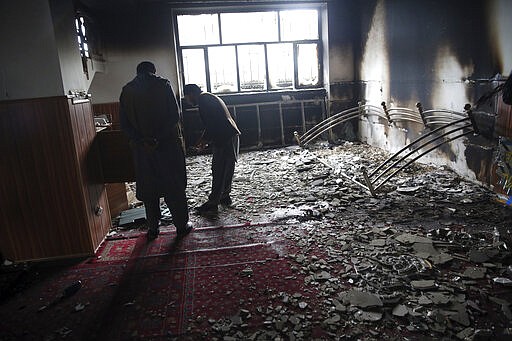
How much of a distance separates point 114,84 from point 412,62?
6.29 meters

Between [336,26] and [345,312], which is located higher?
[336,26]

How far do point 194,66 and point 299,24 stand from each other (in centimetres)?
279

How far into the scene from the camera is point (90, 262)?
3213 millimetres

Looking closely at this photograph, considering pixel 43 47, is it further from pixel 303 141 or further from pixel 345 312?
pixel 303 141

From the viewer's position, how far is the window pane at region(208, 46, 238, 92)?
884cm

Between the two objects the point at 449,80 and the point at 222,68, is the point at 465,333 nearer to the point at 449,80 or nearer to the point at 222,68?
the point at 449,80

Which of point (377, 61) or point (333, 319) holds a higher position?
point (377, 61)

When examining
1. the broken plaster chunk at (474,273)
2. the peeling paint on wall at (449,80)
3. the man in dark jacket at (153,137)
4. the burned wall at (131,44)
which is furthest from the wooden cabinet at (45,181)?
the burned wall at (131,44)

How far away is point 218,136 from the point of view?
14.2 ft

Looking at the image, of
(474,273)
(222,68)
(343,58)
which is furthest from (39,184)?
(343,58)

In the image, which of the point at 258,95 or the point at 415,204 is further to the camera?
the point at 258,95

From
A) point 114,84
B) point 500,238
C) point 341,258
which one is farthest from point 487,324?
point 114,84

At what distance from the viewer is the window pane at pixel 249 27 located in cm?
872

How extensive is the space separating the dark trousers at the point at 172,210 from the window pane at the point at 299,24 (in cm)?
653
